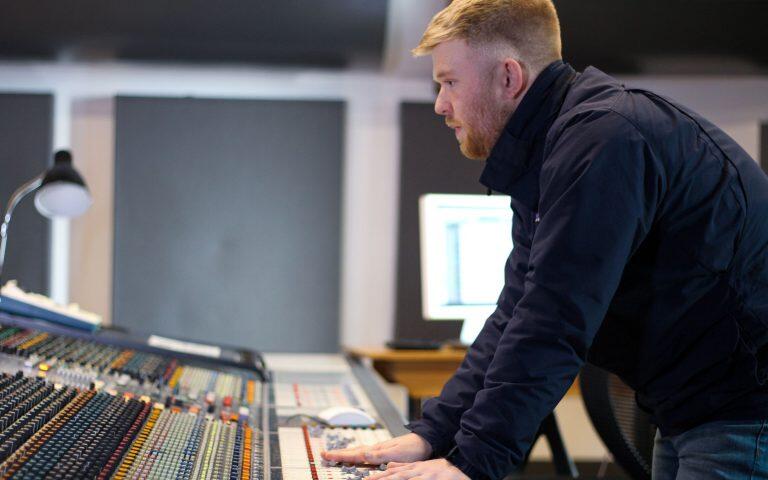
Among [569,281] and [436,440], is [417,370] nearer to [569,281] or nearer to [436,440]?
[436,440]

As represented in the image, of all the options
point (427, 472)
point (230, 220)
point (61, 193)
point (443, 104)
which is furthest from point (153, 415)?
point (230, 220)

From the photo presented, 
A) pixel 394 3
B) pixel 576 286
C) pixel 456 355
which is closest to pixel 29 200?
pixel 394 3

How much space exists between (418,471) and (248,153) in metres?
3.27

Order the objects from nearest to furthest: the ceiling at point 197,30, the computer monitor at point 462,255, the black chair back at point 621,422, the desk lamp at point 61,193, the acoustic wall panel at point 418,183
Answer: the black chair back at point 621,422 < the desk lamp at point 61,193 < the computer monitor at point 462,255 < the ceiling at point 197,30 < the acoustic wall panel at point 418,183

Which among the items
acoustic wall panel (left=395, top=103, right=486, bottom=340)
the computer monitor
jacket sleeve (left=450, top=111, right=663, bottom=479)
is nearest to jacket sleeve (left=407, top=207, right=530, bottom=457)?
jacket sleeve (left=450, top=111, right=663, bottom=479)

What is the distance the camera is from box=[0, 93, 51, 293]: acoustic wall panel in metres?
4.09

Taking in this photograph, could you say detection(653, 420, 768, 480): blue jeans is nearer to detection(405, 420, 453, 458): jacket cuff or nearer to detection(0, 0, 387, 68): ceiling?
detection(405, 420, 453, 458): jacket cuff

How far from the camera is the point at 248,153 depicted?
4.21 m

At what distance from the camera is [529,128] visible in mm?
1319

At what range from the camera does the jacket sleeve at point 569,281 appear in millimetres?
1069

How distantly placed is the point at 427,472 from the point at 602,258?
15.5 inches

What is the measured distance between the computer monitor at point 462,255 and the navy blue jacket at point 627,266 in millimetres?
1786

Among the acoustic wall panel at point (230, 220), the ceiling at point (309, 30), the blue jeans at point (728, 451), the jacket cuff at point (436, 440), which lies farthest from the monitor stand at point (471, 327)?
the blue jeans at point (728, 451)

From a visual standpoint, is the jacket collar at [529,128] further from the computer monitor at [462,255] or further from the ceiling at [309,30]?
the ceiling at [309,30]
